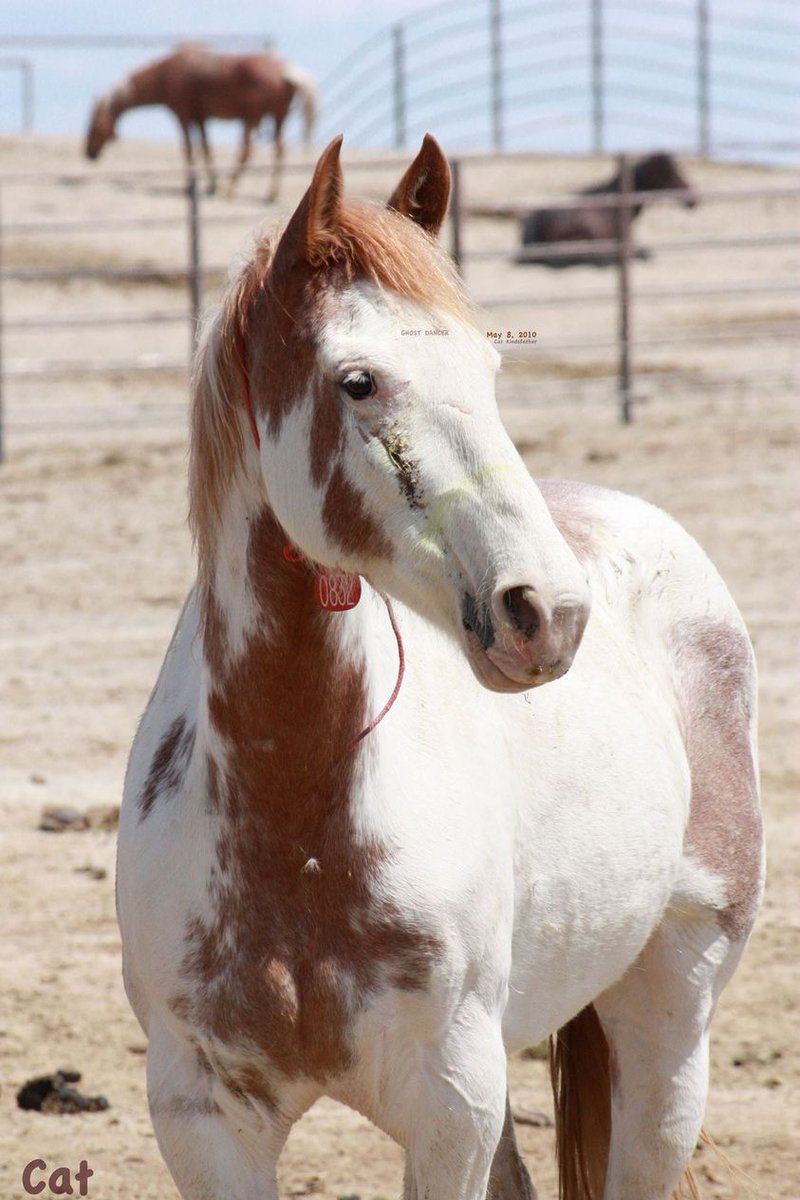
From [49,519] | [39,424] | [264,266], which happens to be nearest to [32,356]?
[39,424]

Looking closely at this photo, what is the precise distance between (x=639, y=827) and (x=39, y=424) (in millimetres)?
9079

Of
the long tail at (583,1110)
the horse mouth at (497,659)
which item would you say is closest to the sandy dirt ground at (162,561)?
the long tail at (583,1110)

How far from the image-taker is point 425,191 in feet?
6.86

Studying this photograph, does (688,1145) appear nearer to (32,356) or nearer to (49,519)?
(49,519)

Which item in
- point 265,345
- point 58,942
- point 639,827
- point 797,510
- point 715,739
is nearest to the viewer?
point 265,345

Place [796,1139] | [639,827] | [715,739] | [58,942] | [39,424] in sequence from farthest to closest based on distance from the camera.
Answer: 1. [39,424]
2. [58,942]
3. [796,1139]
4. [715,739]
5. [639,827]

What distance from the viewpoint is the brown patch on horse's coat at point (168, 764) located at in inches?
86.4

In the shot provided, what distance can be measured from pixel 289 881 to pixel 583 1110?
1.10 meters

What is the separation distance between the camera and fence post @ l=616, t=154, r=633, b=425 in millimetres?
10766

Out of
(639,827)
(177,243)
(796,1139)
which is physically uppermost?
(177,243)

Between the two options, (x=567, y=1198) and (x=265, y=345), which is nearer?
(x=265, y=345)

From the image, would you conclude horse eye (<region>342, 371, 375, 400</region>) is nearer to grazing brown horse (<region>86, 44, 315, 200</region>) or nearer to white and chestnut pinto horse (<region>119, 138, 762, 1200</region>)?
white and chestnut pinto horse (<region>119, 138, 762, 1200</region>)

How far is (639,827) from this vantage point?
253 centimetres

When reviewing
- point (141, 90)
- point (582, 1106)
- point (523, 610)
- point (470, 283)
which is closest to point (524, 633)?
point (523, 610)
